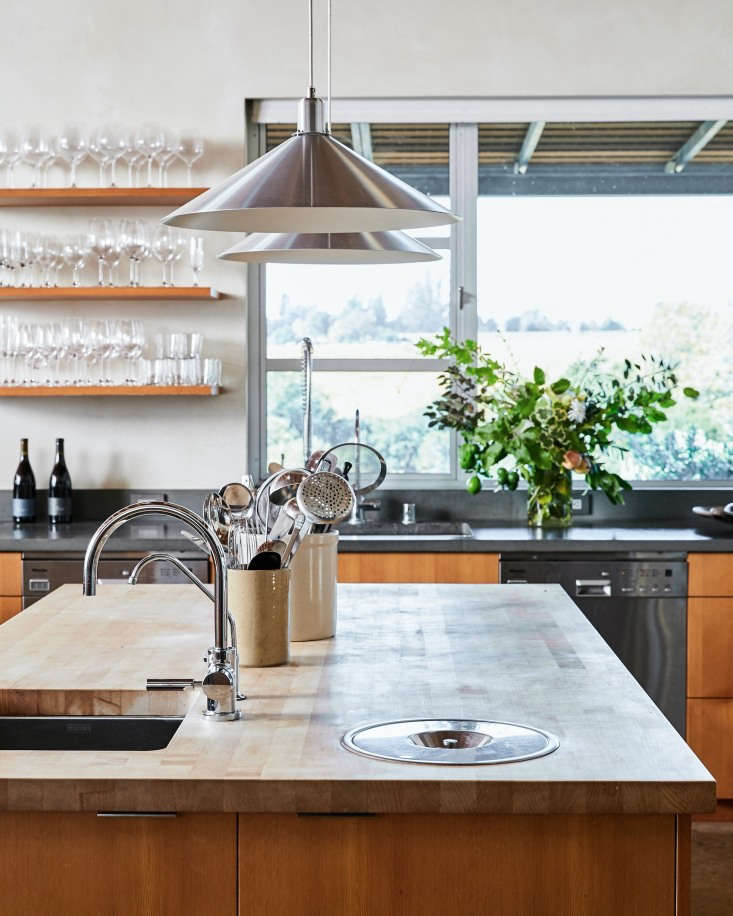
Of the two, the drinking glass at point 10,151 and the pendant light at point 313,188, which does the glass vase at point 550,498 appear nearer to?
the drinking glass at point 10,151

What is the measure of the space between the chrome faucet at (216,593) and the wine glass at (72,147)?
3.11 meters

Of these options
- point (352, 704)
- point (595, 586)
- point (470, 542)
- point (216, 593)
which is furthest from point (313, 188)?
point (595, 586)

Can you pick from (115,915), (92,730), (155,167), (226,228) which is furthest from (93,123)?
(115,915)

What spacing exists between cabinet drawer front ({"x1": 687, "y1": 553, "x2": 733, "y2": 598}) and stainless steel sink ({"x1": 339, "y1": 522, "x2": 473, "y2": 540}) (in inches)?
31.5

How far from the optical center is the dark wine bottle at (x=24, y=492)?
15.1 ft

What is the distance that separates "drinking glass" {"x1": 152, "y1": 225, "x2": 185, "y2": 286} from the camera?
14.9ft

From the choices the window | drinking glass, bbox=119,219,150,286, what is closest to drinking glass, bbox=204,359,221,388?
the window

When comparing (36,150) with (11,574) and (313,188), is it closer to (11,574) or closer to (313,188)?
(11,574)

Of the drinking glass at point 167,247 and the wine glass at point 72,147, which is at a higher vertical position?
the wine glass at point 72,147

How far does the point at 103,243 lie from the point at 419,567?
172 centimetres

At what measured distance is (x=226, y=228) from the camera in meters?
2.14

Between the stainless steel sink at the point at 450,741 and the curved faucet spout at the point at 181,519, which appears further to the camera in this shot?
the curved faucet spout at the point at 181,519

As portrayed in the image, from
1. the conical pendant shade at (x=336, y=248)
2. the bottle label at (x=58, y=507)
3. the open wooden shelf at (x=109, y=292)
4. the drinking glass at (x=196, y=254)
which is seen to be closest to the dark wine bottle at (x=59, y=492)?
the bottle label at (x=58, y=507)

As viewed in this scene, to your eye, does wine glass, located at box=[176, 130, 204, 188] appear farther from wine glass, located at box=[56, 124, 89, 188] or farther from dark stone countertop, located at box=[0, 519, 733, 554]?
dark stone countertop, located at box=[0, 519, 733, 554]
